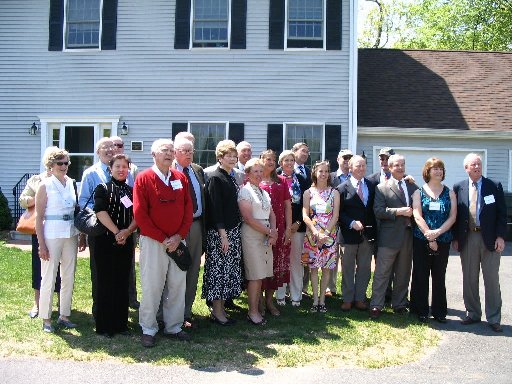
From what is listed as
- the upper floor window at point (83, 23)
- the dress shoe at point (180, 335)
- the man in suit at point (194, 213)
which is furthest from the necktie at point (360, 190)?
the upper floor window at point (83, 23)

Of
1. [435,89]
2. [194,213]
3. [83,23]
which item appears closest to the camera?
[194,213]

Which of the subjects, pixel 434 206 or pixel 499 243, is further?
pixel 434 206

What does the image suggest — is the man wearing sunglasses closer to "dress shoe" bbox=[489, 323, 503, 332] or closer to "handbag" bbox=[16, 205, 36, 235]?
"handbag" bbox=[16, 205, 36, 235]

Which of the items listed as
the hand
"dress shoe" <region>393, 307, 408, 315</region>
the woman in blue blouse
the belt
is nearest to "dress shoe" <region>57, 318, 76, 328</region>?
the belt

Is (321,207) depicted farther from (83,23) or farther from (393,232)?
(83,23)

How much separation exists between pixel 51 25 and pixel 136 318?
375 inches

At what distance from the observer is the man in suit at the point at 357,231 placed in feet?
21.4

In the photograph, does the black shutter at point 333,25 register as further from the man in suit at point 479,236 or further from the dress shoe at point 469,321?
the dress shoe at point 469,321

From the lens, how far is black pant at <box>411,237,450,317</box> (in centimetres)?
622

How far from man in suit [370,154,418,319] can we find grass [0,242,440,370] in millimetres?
379

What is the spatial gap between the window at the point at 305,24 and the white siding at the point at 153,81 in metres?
0.17

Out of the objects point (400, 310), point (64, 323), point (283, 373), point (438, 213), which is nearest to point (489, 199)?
point (438, 213)

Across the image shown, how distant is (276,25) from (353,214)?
7.55 m

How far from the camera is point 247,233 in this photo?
19.4 ft
